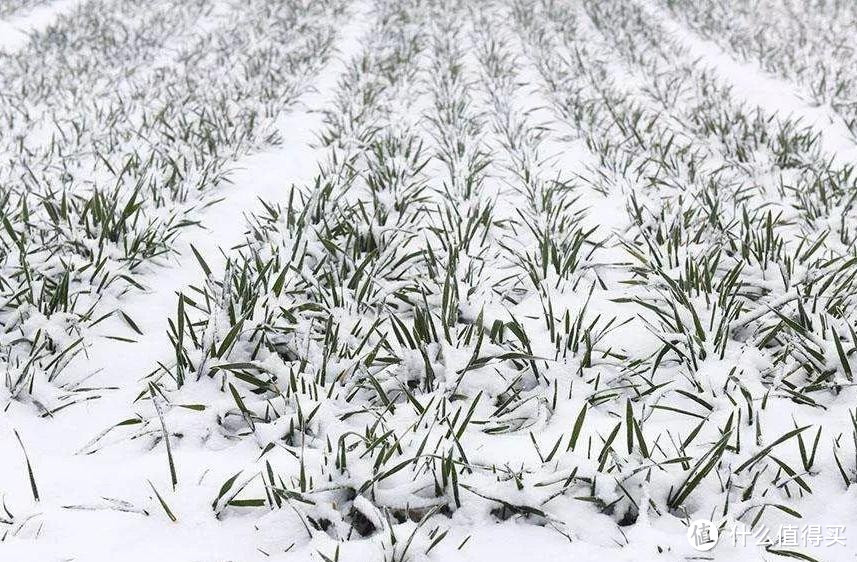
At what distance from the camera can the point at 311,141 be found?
5.18 m

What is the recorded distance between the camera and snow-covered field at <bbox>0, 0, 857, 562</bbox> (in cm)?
161

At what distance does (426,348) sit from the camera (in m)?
2.19

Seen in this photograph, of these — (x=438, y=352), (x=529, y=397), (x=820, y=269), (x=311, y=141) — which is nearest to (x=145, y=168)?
(x=311, y=141)

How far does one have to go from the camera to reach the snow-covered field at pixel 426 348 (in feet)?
5.28

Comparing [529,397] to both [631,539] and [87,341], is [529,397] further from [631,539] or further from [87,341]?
[87,341]

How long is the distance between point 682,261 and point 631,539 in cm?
166

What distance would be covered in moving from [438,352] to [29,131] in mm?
4567

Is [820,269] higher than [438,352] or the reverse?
higher

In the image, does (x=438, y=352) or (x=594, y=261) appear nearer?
(x=438, y=352)

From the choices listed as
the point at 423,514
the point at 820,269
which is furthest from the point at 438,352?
the point at 820,269

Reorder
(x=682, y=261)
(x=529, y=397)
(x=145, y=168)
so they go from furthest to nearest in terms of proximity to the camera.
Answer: (x=145, y=168) < (x=682, y=261) < (x=529, y=397)

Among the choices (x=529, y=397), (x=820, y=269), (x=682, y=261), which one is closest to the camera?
(x=529, y=397)

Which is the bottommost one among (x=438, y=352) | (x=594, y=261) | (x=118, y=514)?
(x=118, y=514)

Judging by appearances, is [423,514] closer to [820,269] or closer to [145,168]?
[820,269]
